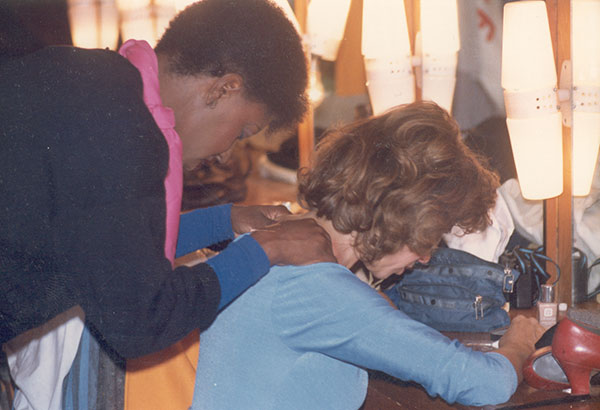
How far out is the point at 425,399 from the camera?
1.30 m

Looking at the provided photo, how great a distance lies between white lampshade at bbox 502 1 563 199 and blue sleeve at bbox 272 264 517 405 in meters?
0.85

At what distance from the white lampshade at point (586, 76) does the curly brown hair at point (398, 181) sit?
67 centimetres

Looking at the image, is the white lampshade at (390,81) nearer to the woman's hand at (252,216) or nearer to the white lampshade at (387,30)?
the white lampshade at (387,30)

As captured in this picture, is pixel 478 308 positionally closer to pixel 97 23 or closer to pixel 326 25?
pixel 326 25

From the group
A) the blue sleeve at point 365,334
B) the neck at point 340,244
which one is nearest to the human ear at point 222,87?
the neck at point 340,244

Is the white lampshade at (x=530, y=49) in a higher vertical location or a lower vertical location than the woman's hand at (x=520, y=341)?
higher

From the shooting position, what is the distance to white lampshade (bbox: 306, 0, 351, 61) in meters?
2.34

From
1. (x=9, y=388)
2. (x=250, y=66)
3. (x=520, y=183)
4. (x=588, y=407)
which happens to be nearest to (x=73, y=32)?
(x=9, y=388)

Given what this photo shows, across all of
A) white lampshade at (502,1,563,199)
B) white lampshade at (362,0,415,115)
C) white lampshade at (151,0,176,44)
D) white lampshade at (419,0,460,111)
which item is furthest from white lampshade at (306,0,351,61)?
white lampshade at (502,1,563,199)

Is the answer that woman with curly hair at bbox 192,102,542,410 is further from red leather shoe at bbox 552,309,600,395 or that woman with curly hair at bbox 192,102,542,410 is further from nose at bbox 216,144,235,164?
nose at bbox 216,144,235,164

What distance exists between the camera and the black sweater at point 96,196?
1010 millimetres

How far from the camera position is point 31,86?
3.52ft

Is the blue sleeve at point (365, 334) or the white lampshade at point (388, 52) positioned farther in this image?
the white lampshade at point (388, 52)

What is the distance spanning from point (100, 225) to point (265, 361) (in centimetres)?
34
